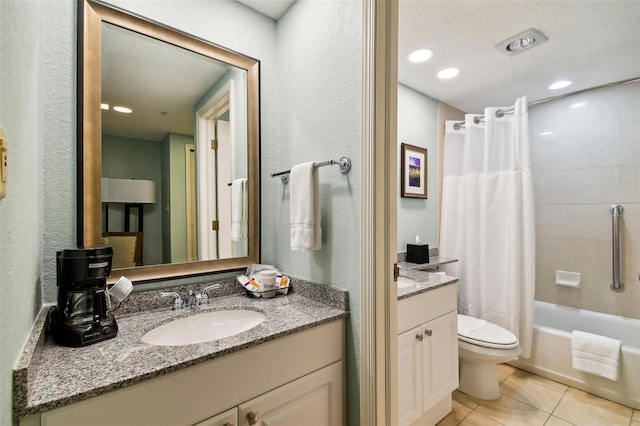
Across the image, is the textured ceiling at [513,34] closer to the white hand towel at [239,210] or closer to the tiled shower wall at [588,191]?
the tiled shower wall at [588,191]

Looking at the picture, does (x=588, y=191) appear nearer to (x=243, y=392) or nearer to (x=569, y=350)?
(x=569, y=350)

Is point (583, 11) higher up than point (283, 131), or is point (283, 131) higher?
point (583, 11)

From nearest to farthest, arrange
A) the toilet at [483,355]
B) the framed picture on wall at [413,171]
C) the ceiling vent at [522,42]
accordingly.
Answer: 1. the ceiling vent at [522,42]
2. the toilet at [483,355]
3. the framed picture on wall at [413,171]

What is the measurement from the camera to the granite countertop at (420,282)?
148 centimetres

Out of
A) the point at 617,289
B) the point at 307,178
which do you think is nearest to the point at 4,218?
the point at 307,178

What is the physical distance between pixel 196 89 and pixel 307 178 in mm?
742

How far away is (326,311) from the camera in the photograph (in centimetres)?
116

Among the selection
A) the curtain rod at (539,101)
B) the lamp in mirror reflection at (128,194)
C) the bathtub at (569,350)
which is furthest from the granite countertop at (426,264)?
the lamp in mirror reflection at (128,194)

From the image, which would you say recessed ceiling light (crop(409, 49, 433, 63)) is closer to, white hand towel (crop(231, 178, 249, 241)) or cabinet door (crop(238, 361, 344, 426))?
white hand towel (crop(231, 178, 249, 241))

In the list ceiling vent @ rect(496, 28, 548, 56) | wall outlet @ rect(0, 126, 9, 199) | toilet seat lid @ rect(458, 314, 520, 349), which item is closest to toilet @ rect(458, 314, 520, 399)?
toilet seat lid @ rect(458, 314, 520, 349)

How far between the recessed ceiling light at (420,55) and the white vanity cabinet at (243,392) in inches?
71.7

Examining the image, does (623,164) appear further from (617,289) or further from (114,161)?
(114,161)

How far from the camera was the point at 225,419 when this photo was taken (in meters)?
0.84

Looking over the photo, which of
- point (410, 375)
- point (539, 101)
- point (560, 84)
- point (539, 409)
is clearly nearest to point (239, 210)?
point (410, 375)
